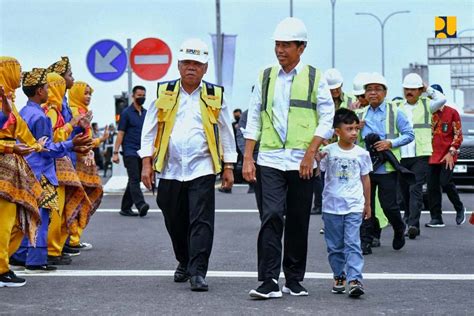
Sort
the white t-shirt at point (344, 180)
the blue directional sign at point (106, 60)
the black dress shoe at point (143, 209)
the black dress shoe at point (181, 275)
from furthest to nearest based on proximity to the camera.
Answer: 1. the blue directional sign at point (106, 60)
2. the black dress shoe at point (143, 209)
3. the black dress shoe at point (181, 275)
4. the white t-shirt at point (344, 180)

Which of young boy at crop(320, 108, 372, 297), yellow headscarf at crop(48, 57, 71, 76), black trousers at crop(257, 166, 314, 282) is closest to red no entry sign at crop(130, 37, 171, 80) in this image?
yellow headscarf at crop(48, 57, 71, 76)

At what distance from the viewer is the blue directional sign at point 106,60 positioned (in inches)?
829

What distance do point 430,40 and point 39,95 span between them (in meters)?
56.2

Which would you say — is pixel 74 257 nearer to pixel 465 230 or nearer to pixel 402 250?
pixel 402 250

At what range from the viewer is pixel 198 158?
9.57 meters

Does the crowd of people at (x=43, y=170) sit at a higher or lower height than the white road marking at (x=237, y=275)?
higher

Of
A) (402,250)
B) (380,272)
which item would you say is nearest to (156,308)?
(380,272)

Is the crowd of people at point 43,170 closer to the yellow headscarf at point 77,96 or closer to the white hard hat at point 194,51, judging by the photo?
the yellow headscarf at point 77,96

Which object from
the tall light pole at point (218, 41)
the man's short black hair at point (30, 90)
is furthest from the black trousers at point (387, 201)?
the tall light pole at point (218, 41)

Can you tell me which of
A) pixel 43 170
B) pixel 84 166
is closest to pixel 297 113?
pixel 43 170

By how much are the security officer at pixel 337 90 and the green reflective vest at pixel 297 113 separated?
444 centimetres

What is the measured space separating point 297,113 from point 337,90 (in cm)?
461

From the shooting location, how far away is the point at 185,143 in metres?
9.55

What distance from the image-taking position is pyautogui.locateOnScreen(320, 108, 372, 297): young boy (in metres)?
9.24
